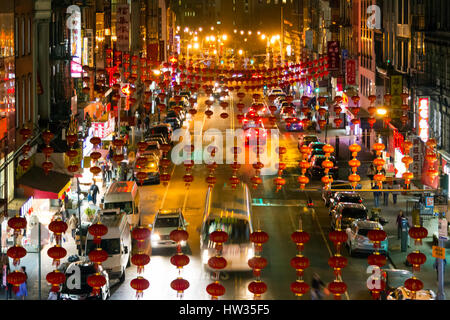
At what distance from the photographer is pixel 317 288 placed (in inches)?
1130

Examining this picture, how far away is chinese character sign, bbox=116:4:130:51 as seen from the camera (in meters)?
65.1

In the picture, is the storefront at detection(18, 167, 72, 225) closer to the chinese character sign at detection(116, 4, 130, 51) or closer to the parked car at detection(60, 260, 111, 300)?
the parked car at detection(60, 260, 111, 300)

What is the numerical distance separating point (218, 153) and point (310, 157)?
29.9 ft

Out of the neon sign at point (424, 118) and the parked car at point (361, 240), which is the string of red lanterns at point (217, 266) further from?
the neon sign at point (424, 118)

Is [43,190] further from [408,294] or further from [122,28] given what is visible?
[122,28]

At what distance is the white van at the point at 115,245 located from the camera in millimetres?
31469

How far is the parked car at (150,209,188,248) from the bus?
2123mm

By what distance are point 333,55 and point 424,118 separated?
95.0 ft

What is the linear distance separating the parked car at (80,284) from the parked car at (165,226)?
646 centimetres

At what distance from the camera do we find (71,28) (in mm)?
49219

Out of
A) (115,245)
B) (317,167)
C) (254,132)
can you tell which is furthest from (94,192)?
(254,132)

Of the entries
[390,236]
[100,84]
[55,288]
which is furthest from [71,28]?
[55,288]

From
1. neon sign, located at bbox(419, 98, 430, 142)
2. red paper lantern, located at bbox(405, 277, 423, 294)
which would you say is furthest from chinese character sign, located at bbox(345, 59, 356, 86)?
red paper lantern, located at bbox(405, 277, 423, 294)

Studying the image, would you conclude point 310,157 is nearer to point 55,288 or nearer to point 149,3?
point 55,288
